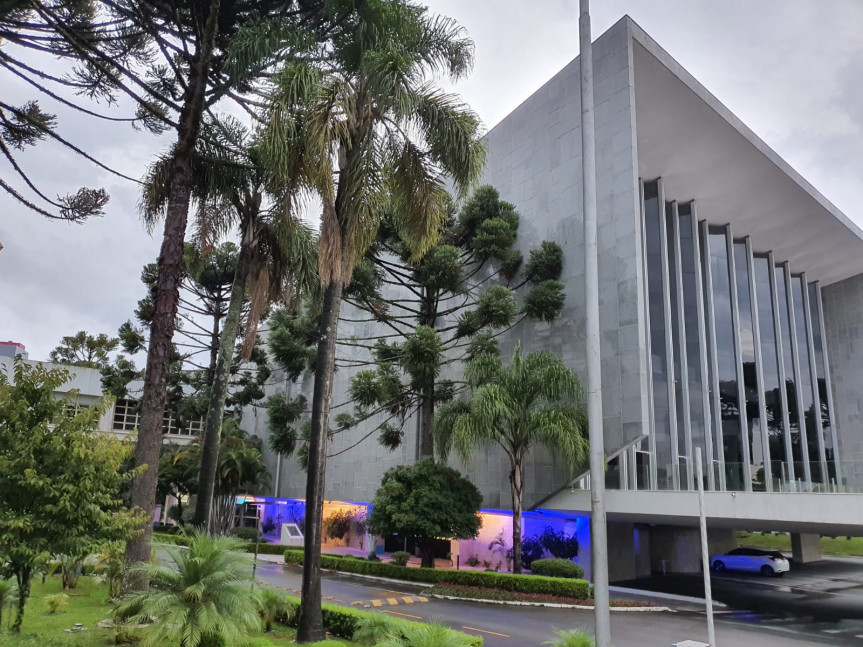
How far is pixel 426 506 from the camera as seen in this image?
72.5ft

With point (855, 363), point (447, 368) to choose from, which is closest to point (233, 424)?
point (447, 368)

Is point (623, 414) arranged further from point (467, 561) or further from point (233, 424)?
point (233, 424)

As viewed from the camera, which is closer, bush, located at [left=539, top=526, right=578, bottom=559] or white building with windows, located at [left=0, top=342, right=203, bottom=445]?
bush, located at [left=539, top=526, right=578, bottom=559]

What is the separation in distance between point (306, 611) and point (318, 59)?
11.7m

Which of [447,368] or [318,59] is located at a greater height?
[318,59]

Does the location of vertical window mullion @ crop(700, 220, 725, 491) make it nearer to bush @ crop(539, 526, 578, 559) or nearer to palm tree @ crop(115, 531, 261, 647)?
bush @ crop(539, 526, 578, 559)

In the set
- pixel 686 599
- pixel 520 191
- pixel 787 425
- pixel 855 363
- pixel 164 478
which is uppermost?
pixel 520 191

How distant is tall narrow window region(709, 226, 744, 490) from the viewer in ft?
99.6

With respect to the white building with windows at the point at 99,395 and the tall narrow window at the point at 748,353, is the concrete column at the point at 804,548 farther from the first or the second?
the white building with windows at the point at 99,395

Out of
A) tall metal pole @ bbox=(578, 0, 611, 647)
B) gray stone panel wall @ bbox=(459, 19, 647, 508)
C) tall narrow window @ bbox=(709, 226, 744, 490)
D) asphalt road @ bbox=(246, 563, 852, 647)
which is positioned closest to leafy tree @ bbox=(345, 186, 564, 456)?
gray stone panel wall @ bbox=(459, 19, 647, 508)

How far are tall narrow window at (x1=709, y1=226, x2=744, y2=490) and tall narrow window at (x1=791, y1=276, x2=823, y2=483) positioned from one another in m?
7.21

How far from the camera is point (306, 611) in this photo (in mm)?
11789

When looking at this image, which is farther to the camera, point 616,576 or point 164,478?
point 164,478

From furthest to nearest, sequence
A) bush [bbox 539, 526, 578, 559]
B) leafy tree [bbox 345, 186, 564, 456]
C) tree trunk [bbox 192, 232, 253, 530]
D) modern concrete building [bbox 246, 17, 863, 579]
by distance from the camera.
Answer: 1. bush [bbox 539, 526, 578, 559]
2. leafy tree [bbox 345, 186, 564, 456]
3. modern concrete building [bbox 246, 17, 863, 579]
4. tree trunk [bbox 192, 232, 253, 530]
